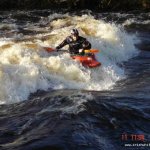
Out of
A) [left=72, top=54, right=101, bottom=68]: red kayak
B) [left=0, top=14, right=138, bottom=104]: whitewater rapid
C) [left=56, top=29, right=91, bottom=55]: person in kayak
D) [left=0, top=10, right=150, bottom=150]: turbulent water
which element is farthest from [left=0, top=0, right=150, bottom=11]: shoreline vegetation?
[left=72, top=54, right=101, bottom=68]: red kayak

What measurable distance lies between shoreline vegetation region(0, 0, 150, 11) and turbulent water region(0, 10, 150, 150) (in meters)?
7.13

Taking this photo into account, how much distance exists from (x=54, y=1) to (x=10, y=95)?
17442 mm

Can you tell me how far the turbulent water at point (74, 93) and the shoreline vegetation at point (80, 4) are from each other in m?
7.13

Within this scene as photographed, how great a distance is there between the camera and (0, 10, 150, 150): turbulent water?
8.84 metres

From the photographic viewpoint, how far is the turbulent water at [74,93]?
29.0 feet

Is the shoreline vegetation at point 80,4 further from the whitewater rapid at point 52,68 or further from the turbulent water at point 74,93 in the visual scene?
the whitewater rapid at point 52,68

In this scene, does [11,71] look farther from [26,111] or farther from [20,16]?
[20,16]

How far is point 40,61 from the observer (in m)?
13.8

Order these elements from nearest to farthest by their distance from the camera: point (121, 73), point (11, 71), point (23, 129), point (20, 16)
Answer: point (23, 129), point (11, 71), point (121, 73), point (20, 16)

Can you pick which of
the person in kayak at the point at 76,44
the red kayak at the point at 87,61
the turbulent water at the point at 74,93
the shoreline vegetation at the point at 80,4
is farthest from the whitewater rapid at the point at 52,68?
the shoreline vegetation at the point at 80,4

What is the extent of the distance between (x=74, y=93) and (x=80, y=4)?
55.2ft

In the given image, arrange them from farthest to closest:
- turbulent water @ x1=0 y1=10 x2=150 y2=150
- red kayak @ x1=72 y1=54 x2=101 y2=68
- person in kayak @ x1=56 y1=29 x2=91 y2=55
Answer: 1. person in kayak @ x1=56 y1=29 x2=91 y2=55
2. red kayak @ x1=72 y1=54 x2=101 y2=68
3. turbulent water @ x1=0 y1=10 x2=150 y2=150

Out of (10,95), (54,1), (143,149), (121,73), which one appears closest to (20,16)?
(54,1)

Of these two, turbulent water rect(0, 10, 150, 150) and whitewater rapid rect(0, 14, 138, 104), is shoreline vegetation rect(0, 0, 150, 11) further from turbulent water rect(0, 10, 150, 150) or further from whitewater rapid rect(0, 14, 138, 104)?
whitewater rapid rect(0, 14, 138, 104)
